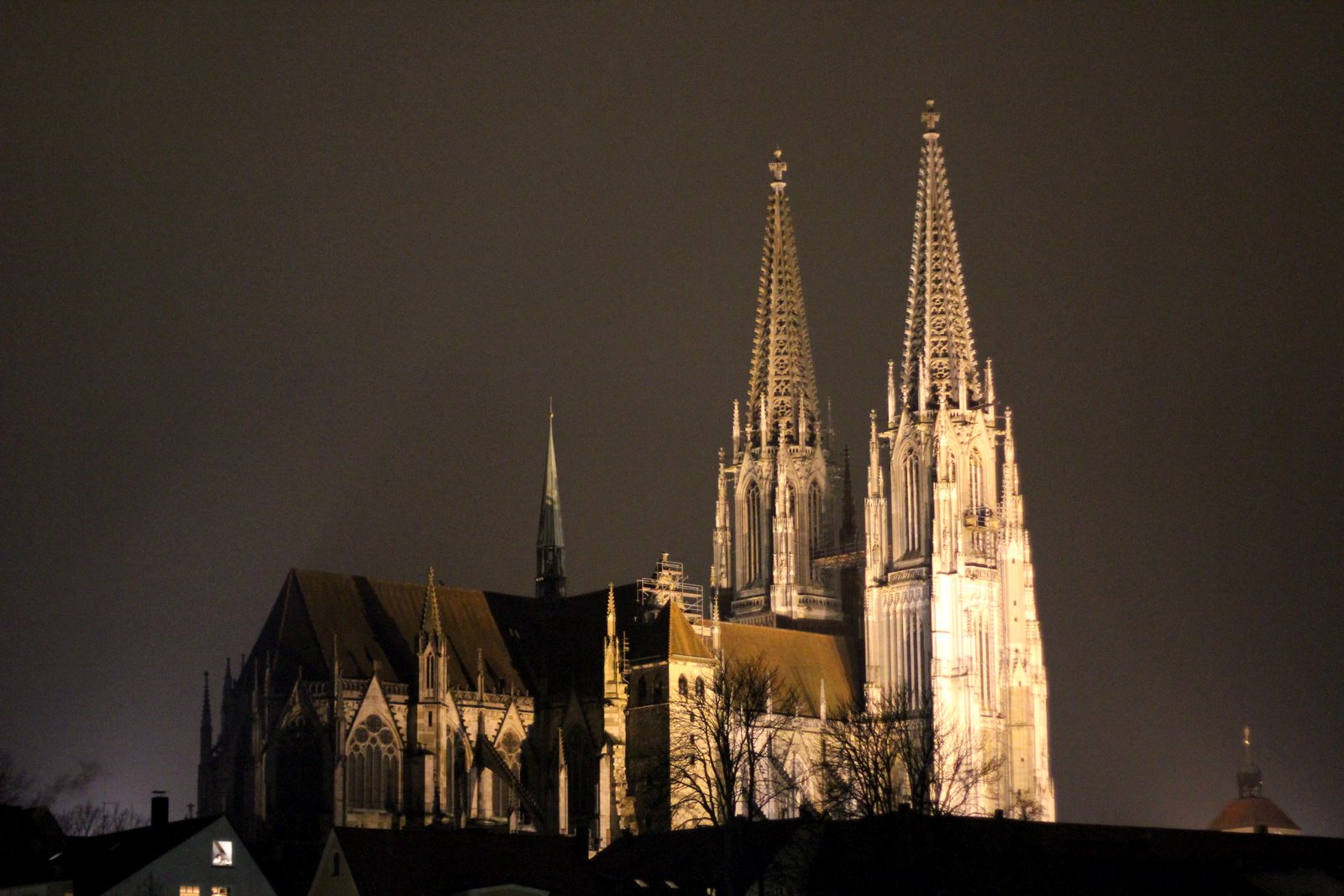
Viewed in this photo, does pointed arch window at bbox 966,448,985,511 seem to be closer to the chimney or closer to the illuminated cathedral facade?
the illuminated cathedral facade

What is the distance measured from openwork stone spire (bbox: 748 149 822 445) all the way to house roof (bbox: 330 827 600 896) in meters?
61.5

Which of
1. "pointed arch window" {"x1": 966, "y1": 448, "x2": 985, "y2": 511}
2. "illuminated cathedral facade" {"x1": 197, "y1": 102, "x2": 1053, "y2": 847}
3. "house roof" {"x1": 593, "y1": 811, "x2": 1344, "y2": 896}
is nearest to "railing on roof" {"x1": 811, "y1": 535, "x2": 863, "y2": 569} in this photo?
"illuminated cathedral facade" {"x1": 197, "y1": 102, "x2": 1053, "y2": 847}

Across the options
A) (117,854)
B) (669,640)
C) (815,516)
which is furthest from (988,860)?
(815,516)

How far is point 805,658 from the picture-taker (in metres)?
135

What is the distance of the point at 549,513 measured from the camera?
14562cm

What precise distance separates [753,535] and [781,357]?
9.48 metres

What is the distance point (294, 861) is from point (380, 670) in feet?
65.9

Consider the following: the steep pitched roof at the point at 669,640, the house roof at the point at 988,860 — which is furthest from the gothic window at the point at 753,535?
the house roof at the point at 988,860

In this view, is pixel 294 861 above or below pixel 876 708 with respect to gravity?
below

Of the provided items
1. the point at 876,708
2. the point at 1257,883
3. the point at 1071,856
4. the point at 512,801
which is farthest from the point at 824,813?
the point at 876,708

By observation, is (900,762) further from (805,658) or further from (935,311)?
(935,311)

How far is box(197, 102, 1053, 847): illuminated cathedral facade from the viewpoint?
374 feet

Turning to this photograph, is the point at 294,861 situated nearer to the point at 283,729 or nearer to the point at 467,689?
the point at 283,729

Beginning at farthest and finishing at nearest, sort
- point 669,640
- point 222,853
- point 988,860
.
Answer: point 669,640
point 988,860
point 222,853
